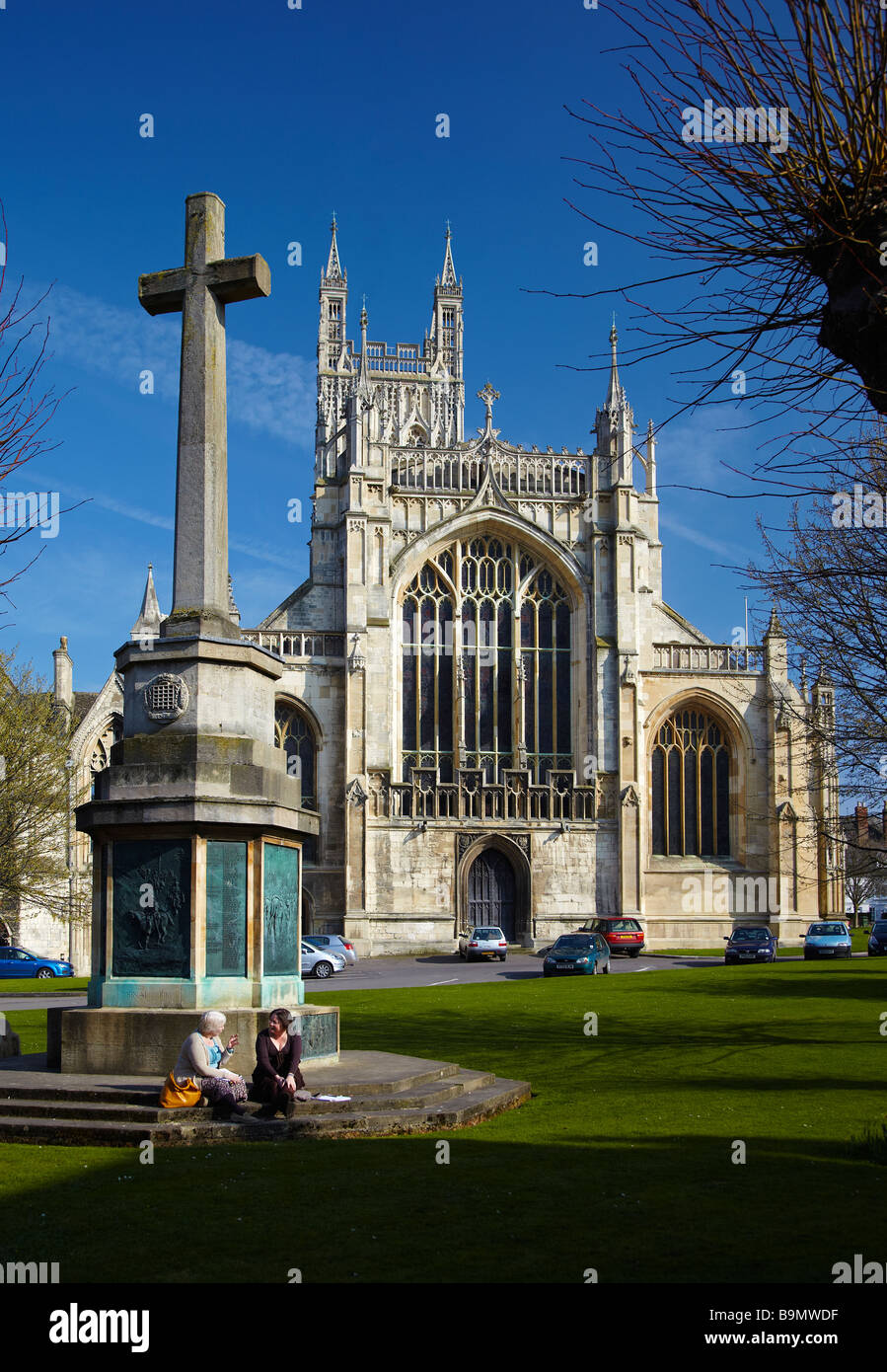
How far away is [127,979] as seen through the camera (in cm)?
1181

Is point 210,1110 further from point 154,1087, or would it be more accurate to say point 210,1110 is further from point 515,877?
point 515,877

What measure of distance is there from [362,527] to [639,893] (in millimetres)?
15912

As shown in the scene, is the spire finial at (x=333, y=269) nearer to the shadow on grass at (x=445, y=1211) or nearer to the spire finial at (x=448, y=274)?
the spire finial at (x=448, y=274)

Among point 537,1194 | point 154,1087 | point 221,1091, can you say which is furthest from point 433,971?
point 537,1194

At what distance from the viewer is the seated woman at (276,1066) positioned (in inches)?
412

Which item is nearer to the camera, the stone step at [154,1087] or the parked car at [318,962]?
the stone step at [154,1087]

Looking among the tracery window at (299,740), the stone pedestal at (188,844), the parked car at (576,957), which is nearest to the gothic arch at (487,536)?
the tracery window at (299,740)

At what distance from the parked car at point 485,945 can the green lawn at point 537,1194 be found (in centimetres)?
2700

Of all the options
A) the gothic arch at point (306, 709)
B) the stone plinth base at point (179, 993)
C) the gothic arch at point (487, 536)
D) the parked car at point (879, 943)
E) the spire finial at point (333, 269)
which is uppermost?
the spire finial at point (333, 269)

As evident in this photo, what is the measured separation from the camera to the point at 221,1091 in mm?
10391

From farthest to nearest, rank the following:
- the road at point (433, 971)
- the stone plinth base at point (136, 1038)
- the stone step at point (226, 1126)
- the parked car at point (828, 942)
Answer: the parked car at point (828, 942) < the road at point (433, 971) < the stone plinth base at point (136, 1038) < the stone step at point (226, 1126)

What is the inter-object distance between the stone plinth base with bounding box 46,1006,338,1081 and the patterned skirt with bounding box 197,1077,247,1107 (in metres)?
1.00
